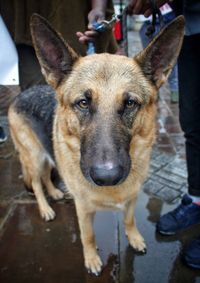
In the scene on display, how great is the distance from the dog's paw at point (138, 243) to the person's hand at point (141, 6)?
6.41 ft

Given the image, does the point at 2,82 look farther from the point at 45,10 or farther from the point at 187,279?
the point at 187,279

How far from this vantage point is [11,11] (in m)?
3.34

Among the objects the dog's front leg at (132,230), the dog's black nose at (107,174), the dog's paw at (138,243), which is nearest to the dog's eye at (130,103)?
the dog's black nose at (107,174)

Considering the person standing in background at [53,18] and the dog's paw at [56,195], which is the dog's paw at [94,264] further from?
the person standing in background at [53,18]

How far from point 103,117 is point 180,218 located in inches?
63.1

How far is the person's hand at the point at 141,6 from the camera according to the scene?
2439 millimetres

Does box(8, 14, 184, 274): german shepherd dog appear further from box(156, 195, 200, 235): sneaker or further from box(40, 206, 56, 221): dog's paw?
box(40, 206, 56, 221): dog's paw

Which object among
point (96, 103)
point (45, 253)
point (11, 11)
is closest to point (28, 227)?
point (45, 253)

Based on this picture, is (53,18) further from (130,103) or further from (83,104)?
(130,103)

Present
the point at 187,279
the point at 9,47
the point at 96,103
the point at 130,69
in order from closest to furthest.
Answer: the point at 96,103 → the point at 130,69 → the point at 187,279 → the point at 9,47

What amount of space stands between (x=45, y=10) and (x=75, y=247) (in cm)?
235

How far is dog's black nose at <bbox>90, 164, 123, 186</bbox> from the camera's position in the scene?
1.97m

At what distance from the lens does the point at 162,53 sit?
238cm

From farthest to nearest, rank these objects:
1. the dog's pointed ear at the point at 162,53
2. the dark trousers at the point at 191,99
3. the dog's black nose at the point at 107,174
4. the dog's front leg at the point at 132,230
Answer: the dog's front leg at the point at 132,230 < the dark trousers at the point at 191,99 < the dog's pointed ear at the point at 162,53 < the dog's black nose at the point at 107,174
